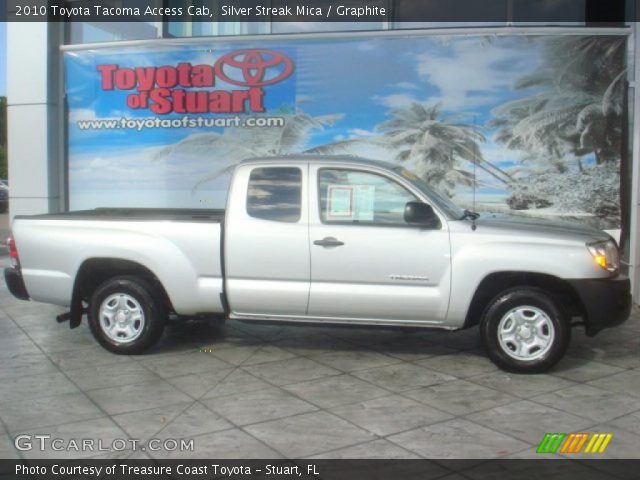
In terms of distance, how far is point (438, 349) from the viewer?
699 centimetres

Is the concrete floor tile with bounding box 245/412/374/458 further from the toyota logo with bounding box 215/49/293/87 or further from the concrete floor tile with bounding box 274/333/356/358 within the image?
the toyota logo with bounding box 215/49/293/87

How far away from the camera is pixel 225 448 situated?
4488 mm

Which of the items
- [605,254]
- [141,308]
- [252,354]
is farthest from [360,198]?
[141,308]

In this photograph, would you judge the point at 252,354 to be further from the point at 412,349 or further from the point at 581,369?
the point at 581,369

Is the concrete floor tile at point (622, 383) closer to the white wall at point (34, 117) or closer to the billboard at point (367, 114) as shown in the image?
the billboard at point (367, 114)

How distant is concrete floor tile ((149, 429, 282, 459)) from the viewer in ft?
14.4

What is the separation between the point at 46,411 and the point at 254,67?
268 inches

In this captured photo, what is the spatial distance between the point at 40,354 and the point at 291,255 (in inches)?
105

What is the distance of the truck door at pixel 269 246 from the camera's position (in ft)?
20.3

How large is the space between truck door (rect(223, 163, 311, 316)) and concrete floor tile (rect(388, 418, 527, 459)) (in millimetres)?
1826

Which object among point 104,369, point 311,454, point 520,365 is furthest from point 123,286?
point 520,365

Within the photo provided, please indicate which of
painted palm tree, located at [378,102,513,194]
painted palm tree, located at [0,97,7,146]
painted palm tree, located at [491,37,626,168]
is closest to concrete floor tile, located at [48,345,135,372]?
painted palm tree, located at [378,102,513,194]

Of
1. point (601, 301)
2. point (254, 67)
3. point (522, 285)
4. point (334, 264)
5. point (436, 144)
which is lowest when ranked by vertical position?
point (601, 301)

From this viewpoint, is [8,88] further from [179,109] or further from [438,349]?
[438,349]
